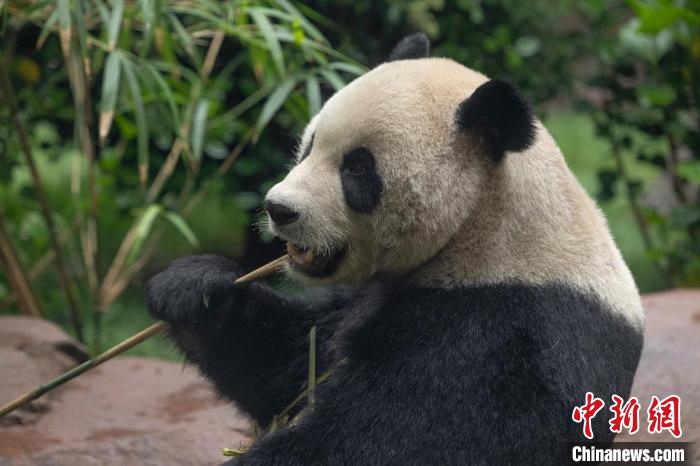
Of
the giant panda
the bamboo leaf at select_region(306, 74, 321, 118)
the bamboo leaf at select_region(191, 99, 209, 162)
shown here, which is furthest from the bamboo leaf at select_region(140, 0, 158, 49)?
the giant panda

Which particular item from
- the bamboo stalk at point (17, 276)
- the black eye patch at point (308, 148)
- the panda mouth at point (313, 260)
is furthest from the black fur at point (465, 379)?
the bamboo stalk at point (17, 276)

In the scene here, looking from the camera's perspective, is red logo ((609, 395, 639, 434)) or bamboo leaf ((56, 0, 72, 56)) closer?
red logo ((609, 395, 639, 434))

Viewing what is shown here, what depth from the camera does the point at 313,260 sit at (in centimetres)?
276

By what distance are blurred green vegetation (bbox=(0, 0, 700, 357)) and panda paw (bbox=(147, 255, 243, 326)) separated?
1.19m

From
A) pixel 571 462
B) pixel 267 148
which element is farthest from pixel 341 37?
pixel 571 462

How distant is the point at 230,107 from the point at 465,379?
3.88 metres

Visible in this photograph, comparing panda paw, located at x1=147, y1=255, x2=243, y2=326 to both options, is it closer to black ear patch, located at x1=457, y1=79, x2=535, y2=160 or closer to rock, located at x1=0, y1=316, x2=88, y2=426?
black ear patch, located at x1=457, y1=79, x2=535, y2=160

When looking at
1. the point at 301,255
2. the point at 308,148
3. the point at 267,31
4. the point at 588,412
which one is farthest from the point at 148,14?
the point at 588,412

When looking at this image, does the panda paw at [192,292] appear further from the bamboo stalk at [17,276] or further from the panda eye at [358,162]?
the bamboo stalk at [17,276]

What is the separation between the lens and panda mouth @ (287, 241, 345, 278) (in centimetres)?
275

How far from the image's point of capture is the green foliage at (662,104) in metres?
5.57

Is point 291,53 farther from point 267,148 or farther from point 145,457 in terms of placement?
point 145,457

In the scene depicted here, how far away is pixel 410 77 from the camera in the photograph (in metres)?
2.74

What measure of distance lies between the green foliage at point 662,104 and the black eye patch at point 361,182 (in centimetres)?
322
